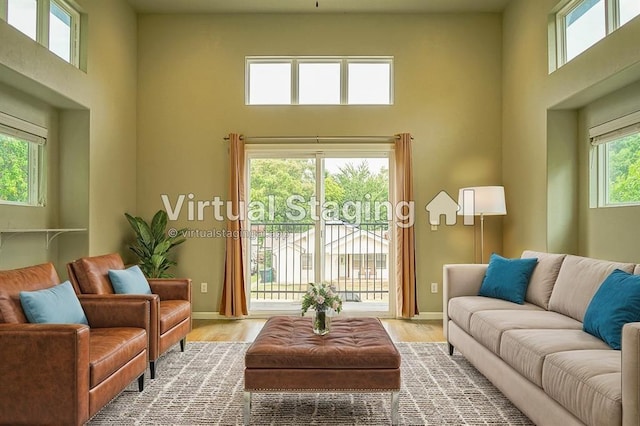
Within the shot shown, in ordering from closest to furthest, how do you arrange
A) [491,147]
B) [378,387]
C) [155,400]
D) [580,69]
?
[378,387] → [155,400] → [580,69] → [491,147]

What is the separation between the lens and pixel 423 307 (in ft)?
18.2

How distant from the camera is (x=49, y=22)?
404 centimetres

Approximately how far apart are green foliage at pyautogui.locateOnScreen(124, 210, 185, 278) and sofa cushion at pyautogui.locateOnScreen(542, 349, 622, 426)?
13.5 feet

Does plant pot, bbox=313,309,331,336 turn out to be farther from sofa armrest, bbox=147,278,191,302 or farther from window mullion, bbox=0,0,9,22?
window mullion, bbox=0,0,9,22

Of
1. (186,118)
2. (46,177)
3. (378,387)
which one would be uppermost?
(186,118)

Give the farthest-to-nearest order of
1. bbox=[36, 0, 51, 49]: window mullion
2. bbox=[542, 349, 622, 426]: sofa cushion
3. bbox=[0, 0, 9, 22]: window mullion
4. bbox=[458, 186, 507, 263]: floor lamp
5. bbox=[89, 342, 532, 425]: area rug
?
1. bbox=[458, 186, 507, 263]: floor lamp
2. bbox=[36, 0, 51, 49]: window mullion
3. bbox=[0, 0, 9, 22]: window mullion
4. bbox=[89, 342, 532, 425]: area rug
5. bbox=[542, 349, 622, 426]: sofa cushion

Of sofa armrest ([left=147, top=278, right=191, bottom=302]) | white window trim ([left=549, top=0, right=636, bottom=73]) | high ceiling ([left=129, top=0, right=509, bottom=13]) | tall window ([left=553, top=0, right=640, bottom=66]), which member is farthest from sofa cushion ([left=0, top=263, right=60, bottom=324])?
white window trim ([left=549, top=0, right=636, bottom=73])

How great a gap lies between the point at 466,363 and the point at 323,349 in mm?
1780

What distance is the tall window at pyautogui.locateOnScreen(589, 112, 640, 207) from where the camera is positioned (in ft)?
11.9

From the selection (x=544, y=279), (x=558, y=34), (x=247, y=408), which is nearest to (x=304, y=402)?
(x=247, y=408)

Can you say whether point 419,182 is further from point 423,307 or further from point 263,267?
point 263,267

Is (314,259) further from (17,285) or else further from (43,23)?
(43,23)

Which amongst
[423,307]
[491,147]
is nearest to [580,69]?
[491,147]

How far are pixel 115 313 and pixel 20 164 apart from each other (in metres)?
1.79
